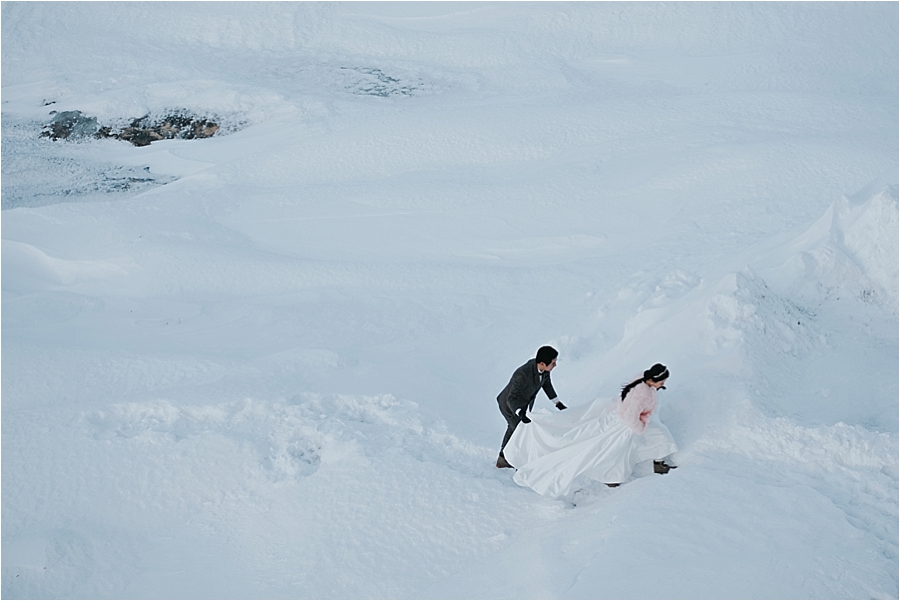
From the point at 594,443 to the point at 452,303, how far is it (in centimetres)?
303

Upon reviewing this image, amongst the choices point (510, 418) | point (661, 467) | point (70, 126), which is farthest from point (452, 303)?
point (70, 126)

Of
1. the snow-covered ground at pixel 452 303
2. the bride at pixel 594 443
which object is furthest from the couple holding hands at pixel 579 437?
the snow-covered ground at pixel 452 303

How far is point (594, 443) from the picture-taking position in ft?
14.3

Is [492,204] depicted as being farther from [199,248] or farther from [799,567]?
[799,567]

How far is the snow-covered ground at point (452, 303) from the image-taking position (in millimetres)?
4293

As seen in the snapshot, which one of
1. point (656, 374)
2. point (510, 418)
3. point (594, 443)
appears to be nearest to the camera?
point (656, 374)

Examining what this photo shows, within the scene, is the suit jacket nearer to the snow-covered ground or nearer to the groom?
the groom

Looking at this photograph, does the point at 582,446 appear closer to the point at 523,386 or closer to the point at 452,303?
the point at 523,386

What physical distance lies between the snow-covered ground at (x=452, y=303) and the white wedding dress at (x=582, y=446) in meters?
0.20

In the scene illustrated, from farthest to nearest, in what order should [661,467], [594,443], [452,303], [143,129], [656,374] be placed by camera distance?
[143,129] < [452,303] < [661,467] < [594,443] < [656,374]

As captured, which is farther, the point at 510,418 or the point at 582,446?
the point at 510,418

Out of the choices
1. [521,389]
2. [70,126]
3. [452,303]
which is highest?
[70,126]

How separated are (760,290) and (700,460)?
61.8 inches

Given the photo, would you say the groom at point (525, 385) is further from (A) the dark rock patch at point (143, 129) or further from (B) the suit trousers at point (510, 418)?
(A) the dark rock patch at point (143, 129)
